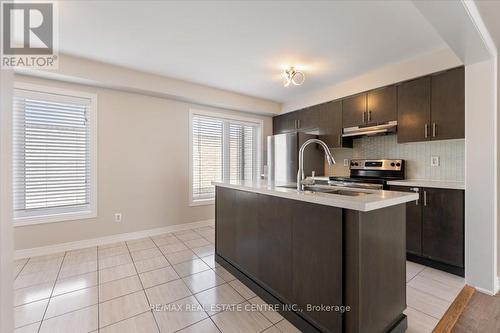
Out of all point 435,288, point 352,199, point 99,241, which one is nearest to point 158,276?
point 99,241

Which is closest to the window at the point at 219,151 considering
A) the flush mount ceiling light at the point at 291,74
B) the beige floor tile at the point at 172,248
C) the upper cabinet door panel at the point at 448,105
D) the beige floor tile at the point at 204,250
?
the beige floor tile at the point at 172,248

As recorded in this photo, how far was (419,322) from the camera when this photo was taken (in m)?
1.66

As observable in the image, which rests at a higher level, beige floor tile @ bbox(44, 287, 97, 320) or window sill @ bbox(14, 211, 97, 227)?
window sill @ bbox(14, 211, 97, 227)

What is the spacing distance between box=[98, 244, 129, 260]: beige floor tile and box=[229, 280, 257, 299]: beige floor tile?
1702 mm

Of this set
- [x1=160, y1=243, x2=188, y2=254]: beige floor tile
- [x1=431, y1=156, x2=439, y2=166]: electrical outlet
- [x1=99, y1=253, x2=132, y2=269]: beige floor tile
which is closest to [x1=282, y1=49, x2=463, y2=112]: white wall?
[x1=431, y1=156, x2=439, y2=166]: electrical outlet

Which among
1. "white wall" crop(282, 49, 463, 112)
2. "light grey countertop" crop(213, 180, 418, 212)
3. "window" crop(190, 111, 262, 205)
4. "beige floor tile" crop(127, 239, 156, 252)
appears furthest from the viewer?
"window" crop(190, 111, 262, 205)

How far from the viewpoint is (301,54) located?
9.05 ft

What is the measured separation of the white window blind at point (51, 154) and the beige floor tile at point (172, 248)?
48.6 inches

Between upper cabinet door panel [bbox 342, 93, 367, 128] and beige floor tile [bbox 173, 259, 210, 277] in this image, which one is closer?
beige floor tile [bbox 173, 259, 210, 277]

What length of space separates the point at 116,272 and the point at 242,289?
141 centimetres

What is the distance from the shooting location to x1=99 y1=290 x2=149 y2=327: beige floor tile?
1.70m

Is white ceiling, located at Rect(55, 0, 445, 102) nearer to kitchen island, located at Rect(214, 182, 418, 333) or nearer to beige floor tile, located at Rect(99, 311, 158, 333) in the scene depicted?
kitchen island, located at Rect(214, 182, 418, 333)

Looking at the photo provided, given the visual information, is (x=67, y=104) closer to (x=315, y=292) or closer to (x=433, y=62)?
(x=315, y=292)

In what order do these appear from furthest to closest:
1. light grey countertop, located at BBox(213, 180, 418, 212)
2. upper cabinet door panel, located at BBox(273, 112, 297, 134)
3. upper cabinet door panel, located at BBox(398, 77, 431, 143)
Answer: upper cabinet door panel, located at BBox(273, 112, 297, 134) → upper cabinet door panel, located at BBox(398, 77, 431, 143) → light grey countertop, located at BBox(213, 180, 418, 212)
